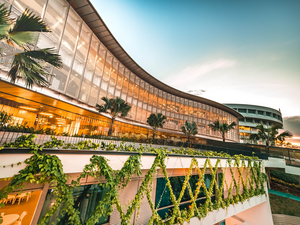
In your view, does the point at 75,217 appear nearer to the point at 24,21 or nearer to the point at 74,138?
the point at 74,138

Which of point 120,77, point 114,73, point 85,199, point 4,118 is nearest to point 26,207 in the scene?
point 85,199

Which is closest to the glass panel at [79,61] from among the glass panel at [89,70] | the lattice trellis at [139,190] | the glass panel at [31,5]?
the glass panel at [89,70]

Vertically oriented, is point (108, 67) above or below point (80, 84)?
above

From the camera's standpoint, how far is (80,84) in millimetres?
17219

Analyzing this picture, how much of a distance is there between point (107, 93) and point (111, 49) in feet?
25.7

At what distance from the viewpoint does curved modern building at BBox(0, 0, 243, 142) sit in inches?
379

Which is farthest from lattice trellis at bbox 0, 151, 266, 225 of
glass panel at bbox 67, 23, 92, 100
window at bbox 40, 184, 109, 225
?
glass panel at bbox 67, 23, 92, 100

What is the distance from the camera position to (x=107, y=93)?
74.2 ft

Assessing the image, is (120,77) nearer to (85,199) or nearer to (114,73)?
(114,73)

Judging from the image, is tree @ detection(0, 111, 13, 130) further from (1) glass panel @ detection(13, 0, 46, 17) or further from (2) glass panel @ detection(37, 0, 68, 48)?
(1) glass panel @ detection(13, 0, 46, 17)

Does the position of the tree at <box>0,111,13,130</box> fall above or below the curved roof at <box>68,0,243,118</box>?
below

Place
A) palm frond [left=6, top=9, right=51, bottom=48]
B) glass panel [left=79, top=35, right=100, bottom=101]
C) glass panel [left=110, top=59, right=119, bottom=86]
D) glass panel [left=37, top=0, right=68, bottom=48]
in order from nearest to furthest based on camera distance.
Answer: palm frond [left=6, top=9, right=51, bottom=48] < glass panel [left=37, top=0, right=68, bottom=48] < glass panel [left=79, top=35, right=100, bottom=101] < glass panel [left=110, top=59, right=119, bottom=86]

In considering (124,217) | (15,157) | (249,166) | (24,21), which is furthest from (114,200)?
(249,166)

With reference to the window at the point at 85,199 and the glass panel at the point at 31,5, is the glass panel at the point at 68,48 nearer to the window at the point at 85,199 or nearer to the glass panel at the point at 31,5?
the glass panel at the point at 31,5
